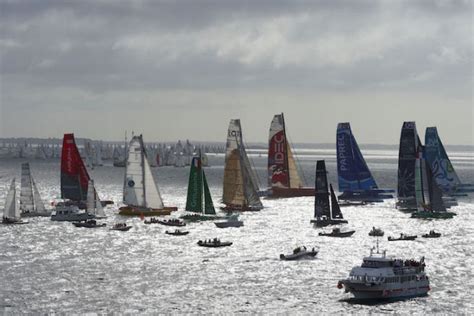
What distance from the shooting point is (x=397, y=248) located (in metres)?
105

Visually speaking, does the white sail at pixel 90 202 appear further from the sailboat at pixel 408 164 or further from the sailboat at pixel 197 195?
the sailboat at pixel 408 164

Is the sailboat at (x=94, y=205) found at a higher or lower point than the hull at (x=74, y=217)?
higher

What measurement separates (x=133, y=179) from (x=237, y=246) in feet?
112

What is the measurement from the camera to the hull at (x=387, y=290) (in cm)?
7619

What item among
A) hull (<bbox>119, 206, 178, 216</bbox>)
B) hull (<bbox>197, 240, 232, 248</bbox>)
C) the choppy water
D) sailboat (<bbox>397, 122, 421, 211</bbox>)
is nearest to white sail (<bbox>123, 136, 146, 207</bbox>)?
hull (<bbox>119, 206, 178, 216</bbox>)

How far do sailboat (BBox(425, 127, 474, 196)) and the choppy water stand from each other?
3567 cm

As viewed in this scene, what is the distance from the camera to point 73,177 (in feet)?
462

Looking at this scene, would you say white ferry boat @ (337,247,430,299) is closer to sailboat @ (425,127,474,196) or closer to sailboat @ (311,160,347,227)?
sailboat @ (311,160,347,227)

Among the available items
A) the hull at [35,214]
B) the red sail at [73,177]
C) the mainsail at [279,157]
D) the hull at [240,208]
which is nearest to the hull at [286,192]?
the mainsail at [279,157]

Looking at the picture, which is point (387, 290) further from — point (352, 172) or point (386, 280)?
point (352, 172)

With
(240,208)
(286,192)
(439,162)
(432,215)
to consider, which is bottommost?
(432,215)

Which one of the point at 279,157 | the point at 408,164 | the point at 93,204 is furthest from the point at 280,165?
the point at 93,204

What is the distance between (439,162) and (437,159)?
1403 mm

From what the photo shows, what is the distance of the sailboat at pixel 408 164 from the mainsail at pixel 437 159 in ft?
51.0
